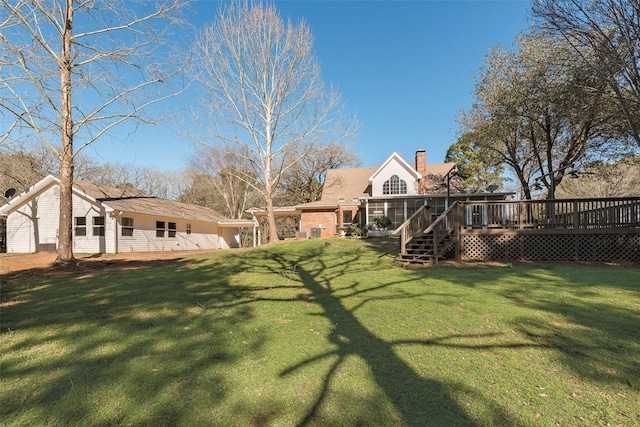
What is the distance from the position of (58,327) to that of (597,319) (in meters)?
7.61

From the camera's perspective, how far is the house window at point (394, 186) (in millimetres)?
22391

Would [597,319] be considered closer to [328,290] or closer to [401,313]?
[401,313]

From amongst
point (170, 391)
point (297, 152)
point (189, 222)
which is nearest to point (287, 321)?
point (170, 391)

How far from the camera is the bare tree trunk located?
33.2 feet

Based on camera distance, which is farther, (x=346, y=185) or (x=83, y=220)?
(x=346, y=185)

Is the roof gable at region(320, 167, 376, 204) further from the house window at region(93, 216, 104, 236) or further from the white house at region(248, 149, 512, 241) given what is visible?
the house window at region(93, 216, 104, 236)

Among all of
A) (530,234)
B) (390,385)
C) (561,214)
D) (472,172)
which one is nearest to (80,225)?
(390,385)

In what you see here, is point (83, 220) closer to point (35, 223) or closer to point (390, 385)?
point (35, 223)

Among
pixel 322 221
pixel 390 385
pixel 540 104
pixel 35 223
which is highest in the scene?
pixel 540 104

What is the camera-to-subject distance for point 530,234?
418 inches

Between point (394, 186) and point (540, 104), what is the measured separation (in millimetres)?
9681

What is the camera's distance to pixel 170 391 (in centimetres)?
270

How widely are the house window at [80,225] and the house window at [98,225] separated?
0.57 m

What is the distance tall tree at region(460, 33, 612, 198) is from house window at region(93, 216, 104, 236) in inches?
879
